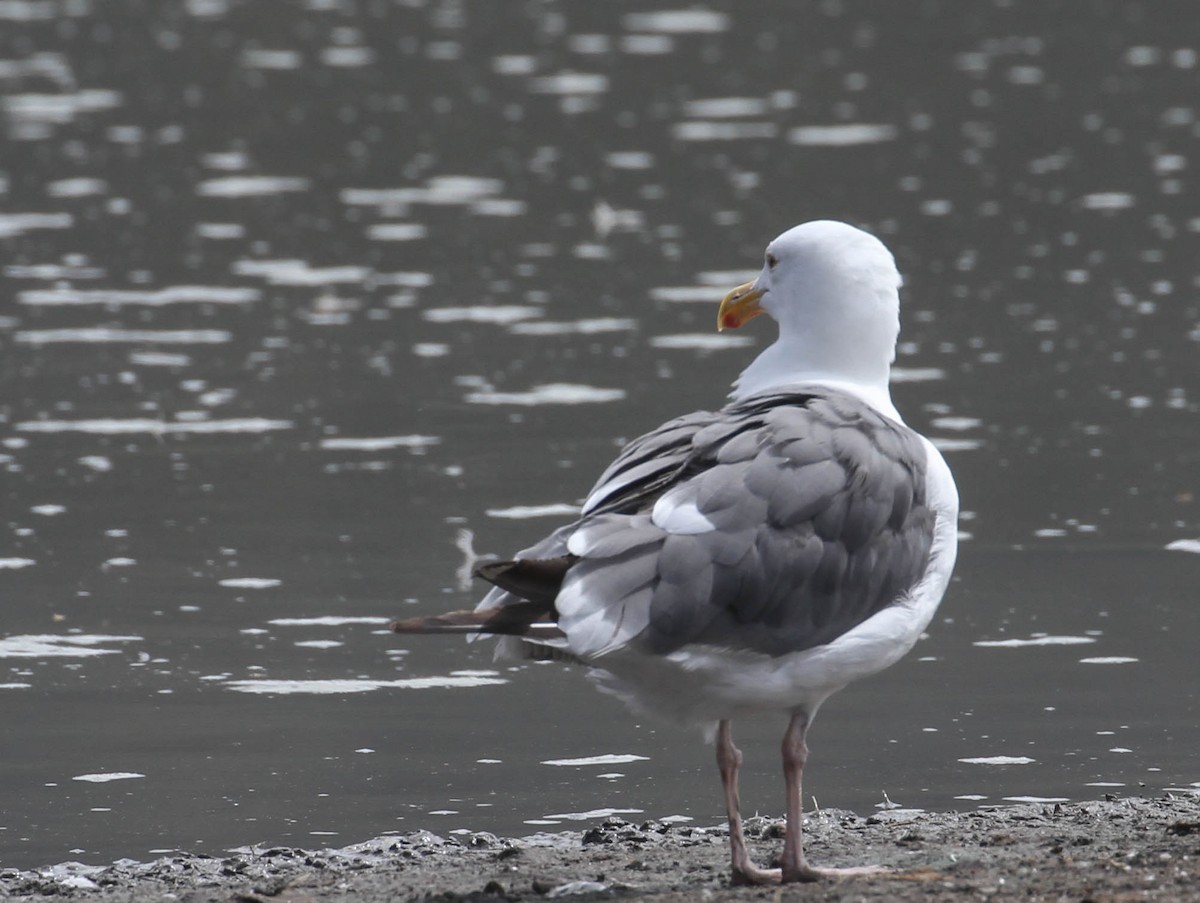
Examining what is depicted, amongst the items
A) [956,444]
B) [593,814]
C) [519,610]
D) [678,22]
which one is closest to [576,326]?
[956,444]

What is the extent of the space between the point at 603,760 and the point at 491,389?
18.9 ft

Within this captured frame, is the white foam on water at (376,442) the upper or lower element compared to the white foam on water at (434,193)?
lower

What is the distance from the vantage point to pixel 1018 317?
50.0 ft

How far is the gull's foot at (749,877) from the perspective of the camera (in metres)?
6.32

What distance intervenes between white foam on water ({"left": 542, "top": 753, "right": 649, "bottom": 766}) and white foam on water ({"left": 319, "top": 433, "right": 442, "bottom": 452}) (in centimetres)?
451

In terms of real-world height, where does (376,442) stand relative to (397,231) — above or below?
below

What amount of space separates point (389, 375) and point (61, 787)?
6452mm

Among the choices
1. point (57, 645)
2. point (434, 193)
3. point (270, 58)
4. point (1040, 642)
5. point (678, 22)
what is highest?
point (270, 58)

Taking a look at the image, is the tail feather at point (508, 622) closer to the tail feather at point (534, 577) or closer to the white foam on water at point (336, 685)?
the tail feather at point (534, 577)

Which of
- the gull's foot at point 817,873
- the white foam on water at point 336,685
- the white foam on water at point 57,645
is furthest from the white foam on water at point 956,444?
the gull's foot at point 817,873

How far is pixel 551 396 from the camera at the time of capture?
13266mm

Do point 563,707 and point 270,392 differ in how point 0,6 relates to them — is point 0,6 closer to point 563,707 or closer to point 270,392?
point 270,392

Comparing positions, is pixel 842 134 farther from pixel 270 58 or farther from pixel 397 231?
pixel 270 58

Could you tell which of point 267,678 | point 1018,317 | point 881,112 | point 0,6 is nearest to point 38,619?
point 267,678
